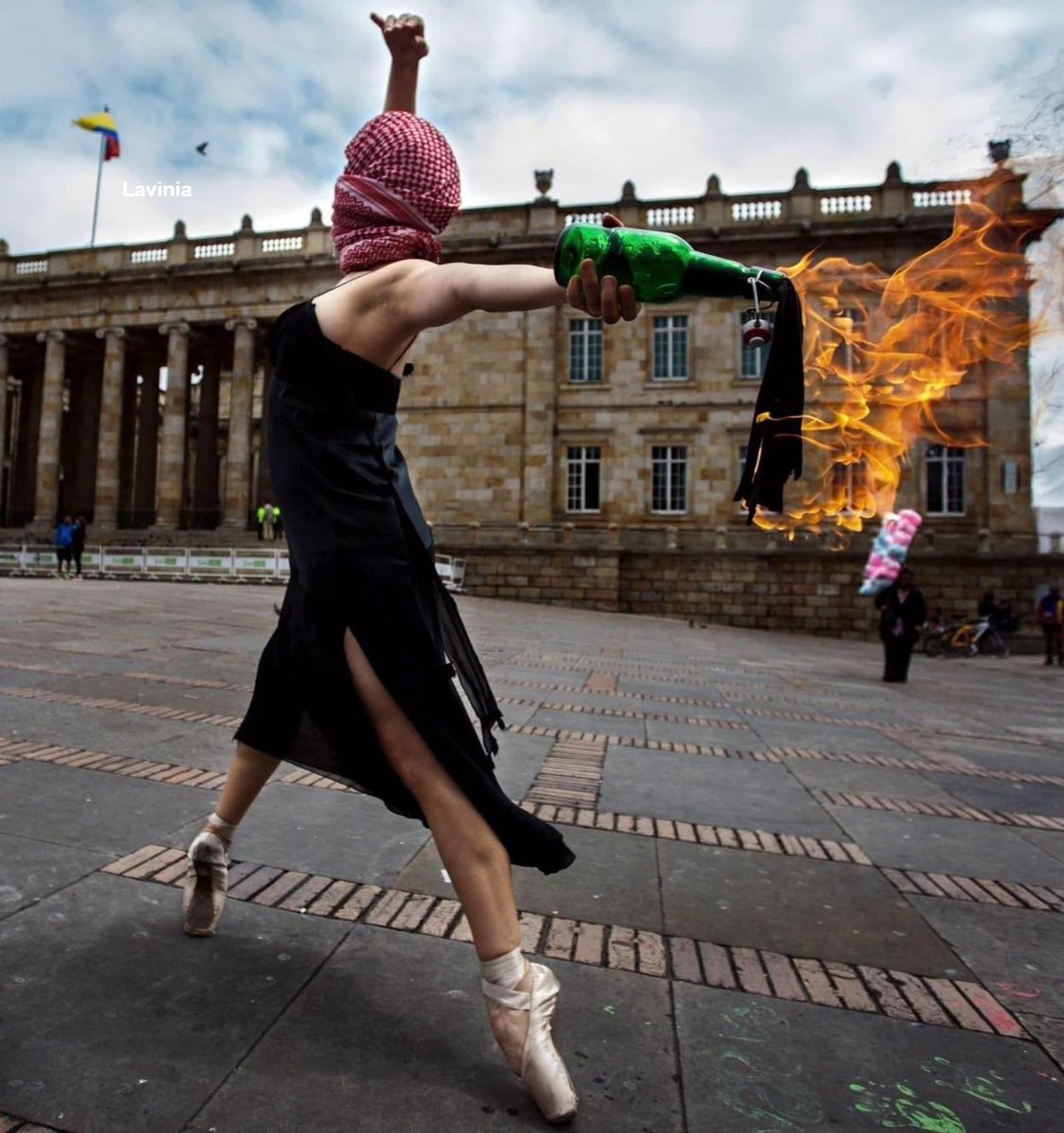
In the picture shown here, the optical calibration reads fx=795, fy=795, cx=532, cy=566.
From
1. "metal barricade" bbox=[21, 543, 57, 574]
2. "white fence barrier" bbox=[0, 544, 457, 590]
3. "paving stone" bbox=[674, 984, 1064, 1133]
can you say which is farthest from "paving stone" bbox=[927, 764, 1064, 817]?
"metal barricade" bbox=[21, 543, 57, 574]

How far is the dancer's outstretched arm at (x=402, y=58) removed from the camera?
2.20m

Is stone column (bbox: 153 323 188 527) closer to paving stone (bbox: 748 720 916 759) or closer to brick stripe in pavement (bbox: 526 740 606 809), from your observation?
paving stone (bbox: 748 720 916 759)

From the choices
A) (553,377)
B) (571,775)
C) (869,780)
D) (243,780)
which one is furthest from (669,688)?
(553,377)

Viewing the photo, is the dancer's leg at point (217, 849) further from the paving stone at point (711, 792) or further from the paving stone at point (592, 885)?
the paving stone at point (711, 792)

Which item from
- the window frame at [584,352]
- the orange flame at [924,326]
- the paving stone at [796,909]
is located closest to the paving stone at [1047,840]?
the paving stone at [796,909]

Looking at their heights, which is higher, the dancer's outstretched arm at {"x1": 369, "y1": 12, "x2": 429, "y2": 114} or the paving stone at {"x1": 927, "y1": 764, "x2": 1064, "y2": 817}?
the dancer's outstretched arm at {"x1": 369, "y1": 12, "x2": 429, "y2": 114}

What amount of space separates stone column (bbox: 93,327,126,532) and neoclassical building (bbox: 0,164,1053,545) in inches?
3.2

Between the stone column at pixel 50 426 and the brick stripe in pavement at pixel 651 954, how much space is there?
126 feet

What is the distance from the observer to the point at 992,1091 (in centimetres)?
169

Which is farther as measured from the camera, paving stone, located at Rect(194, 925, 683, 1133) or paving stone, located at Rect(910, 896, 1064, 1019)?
paving stone, located at Rect(910, 896, 1064, 1019)

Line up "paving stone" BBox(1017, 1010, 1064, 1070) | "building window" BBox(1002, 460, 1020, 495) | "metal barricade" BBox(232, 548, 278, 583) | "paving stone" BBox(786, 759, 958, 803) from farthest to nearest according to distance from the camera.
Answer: "building window" BBox(1002, 460, 1020, 495) → "metal barricade" BBox(232, 548, 278, 583) → "paving stone" BBox(786, 759, 958, 803) → "paving stone" BBox(1017, 1010, 1064, 1070)

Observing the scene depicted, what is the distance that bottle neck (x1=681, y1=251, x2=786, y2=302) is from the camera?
1513mm

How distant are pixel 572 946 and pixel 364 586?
1281mm

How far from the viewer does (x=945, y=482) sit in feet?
88.9
